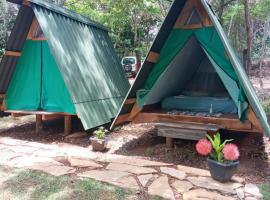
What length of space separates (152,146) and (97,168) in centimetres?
159

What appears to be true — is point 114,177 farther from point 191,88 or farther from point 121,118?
point 191,88

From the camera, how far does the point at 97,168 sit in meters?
4.63

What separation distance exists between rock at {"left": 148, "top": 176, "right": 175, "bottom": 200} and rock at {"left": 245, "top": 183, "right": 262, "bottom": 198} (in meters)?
0.98

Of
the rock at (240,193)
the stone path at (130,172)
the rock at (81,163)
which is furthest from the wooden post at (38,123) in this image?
the rock at (240,193)

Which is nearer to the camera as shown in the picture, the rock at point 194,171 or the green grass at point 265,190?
the green grass at point 265,190

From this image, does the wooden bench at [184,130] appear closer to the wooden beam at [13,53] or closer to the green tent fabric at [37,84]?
the green tent fabric at [37,84]

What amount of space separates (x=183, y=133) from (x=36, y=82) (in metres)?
3.52

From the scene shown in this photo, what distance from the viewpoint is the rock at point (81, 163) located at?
4.73 metres

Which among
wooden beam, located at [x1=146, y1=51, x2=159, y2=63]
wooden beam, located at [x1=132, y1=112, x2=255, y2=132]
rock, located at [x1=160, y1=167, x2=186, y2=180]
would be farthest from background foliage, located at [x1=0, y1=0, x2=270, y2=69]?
rock, located at [x1=160, y1=167, x2=186, y2=180]

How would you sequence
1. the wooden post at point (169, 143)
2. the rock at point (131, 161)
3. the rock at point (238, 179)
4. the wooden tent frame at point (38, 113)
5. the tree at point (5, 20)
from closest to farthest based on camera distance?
the rock at point (238, 179), the rock at point (131, 161), the wooden post at point (169, 143), the wooden tent frame at point (38, 113), the tree at point (5, 20)

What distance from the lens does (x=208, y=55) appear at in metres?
5.65

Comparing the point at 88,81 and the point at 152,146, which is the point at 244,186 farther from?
the point at 88,81

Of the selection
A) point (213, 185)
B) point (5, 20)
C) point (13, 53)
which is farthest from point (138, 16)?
point (213, 185)

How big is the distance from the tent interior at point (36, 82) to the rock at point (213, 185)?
3.38m
